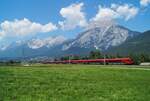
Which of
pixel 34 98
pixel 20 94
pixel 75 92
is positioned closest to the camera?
pixel 34 98

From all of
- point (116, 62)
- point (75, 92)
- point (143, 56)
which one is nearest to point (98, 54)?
point (143, 56)

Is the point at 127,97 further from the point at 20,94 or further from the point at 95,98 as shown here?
the point at 20,94

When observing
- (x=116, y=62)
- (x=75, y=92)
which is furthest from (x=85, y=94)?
(x=116, y=62)

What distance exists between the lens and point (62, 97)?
819 inches

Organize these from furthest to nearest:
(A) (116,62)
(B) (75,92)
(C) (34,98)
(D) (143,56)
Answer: (D) (143,56) → (A) (116,62) → (B) (75,92) → (C) (34,98)

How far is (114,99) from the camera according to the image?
20.6 metres

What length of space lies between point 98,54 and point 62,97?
173 metres

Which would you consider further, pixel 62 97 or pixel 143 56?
pixel 143 56

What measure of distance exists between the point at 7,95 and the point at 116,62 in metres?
119

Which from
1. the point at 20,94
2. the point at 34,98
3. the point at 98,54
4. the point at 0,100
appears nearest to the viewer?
the point at 0,100

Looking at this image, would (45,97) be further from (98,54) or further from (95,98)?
(98,54)

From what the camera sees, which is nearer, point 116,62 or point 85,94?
point 85,94

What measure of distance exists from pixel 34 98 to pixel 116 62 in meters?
119

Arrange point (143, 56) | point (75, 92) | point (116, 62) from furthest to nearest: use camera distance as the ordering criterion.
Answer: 1. point (143, 56)
2. point (116, 62)
3. point (75, 92)
